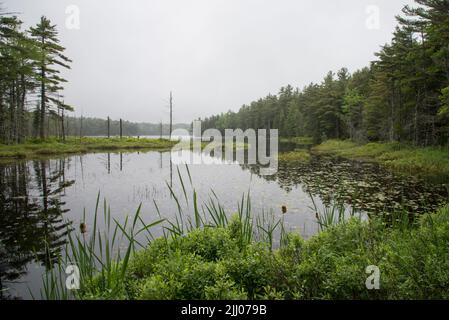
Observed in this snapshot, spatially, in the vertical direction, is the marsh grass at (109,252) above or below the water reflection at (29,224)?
above

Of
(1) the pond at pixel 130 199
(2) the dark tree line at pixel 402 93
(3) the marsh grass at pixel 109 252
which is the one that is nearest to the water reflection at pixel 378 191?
(1) the pond at pixel 130 199

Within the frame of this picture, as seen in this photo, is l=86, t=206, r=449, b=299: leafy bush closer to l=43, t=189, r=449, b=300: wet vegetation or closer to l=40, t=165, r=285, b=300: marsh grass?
l=43, t=189, r=449, b=300: wet vegetation

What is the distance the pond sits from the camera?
5.94 m

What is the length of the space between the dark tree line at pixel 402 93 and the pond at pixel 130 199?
8676 mm

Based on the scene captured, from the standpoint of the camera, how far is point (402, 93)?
28.9 m

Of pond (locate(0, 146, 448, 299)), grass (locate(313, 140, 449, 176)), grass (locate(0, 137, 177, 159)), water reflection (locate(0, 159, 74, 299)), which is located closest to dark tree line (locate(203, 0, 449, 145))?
grass (locate(313, 140, 449, 176))

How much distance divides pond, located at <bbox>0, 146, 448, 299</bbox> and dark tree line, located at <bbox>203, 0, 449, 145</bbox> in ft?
28.5

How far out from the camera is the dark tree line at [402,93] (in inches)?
743

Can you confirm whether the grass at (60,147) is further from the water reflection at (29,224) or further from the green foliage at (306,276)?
the green foliage at (306,276)
